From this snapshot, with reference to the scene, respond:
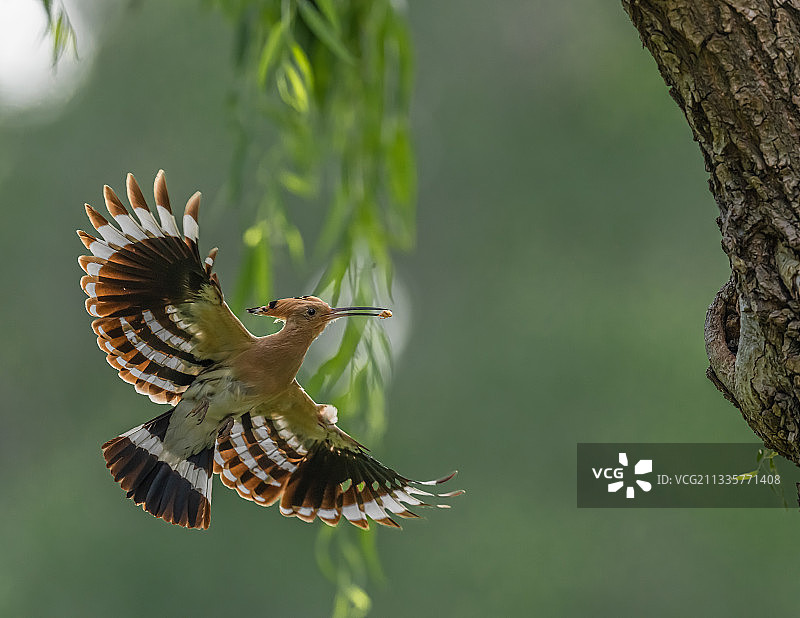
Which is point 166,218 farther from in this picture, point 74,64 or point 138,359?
point 74,64

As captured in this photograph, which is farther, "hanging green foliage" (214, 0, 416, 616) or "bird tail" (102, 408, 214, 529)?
"hanging green foliage" (214, 0, 416, 616)

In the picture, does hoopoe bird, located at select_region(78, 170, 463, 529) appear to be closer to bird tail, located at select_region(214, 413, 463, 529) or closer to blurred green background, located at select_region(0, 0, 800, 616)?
bird tail, located at select_region(214, 413, 463, 529)

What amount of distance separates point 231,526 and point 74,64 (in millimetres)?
3399

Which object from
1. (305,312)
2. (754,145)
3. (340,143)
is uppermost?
(340,143)

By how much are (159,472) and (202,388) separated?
7 cm

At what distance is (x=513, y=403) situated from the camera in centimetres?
419

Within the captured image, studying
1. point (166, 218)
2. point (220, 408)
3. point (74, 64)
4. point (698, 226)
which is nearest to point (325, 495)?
point (220, 408)

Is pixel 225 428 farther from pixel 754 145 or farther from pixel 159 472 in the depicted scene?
pixel 754 145

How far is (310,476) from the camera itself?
0.75 metres

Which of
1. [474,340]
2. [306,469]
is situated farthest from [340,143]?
[474,340]

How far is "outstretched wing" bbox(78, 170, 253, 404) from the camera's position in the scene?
2.06 feet

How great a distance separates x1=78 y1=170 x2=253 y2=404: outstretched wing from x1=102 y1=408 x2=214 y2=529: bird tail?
4 centimetres

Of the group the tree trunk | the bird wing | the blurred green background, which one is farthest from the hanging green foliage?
the blurred green background

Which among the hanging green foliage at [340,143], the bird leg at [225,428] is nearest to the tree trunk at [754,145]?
the bird leg at [225,428]
